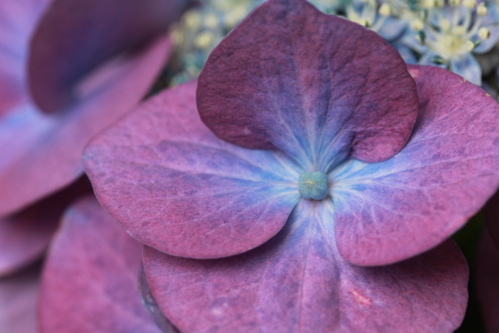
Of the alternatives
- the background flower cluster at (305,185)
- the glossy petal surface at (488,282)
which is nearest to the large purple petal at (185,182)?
the background flower cluster at (305,185)

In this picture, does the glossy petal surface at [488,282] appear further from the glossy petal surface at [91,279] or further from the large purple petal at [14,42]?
the large purple petal at [14,42]

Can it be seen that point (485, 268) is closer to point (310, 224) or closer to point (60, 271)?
point (310, 224)

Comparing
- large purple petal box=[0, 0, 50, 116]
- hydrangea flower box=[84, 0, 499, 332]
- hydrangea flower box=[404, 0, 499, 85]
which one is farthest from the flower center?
large purple petal box=[0, 0, 50, 116]

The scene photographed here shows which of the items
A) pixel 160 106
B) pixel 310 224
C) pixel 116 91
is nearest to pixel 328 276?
pixel 310 224

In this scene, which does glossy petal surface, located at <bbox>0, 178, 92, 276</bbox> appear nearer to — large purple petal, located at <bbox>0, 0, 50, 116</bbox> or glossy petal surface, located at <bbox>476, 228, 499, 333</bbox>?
large purple petal, located at <bbox>0, 0, 50, 116</bbox>

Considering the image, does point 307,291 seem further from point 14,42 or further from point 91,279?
point 14,42

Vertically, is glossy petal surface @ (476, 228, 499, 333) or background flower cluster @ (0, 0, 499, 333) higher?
background flower cluster @ (0, 0, 499, 333)
